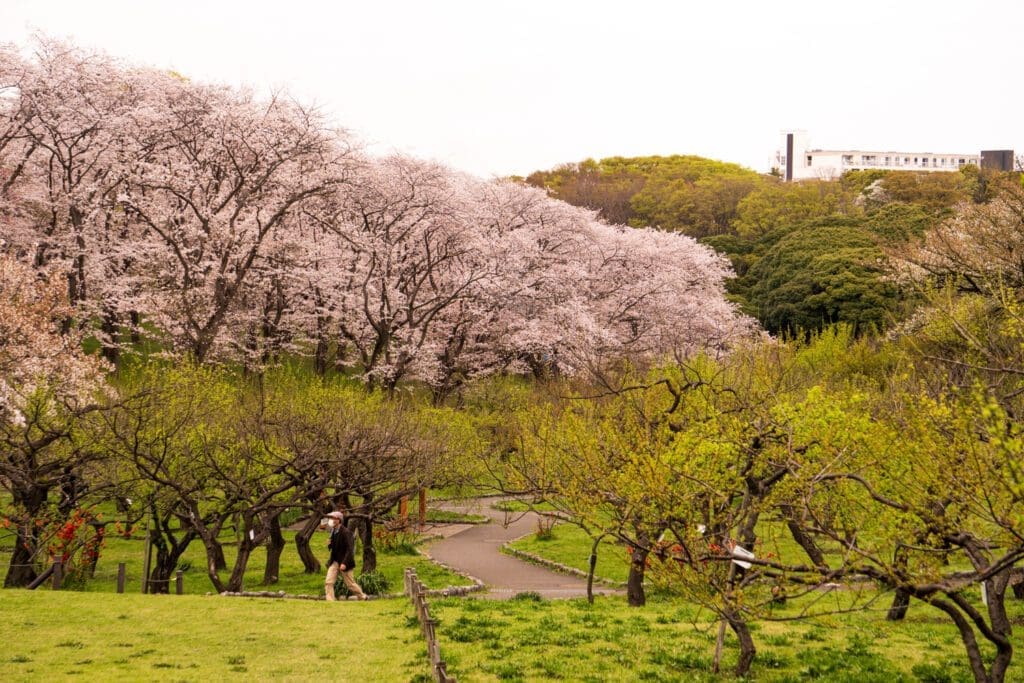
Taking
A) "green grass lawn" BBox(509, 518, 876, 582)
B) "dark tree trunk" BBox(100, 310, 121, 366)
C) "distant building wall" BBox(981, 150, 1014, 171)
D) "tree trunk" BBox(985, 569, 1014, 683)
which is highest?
"distant building wall" BBox(981, 150, 1014, 171)

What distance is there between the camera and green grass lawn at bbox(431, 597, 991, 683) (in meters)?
12.3

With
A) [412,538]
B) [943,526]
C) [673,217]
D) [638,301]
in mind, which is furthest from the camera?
[673,217]

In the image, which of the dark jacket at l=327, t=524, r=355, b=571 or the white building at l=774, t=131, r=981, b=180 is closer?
the dark jacket at l=327, t=524, r=355, b=571

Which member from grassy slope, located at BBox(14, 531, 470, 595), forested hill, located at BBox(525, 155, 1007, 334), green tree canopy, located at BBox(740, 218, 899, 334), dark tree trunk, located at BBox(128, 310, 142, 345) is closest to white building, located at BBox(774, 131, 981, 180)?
forested hill, located at BBox(525, 155, 1007, 334)

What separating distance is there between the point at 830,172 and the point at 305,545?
14103 cm

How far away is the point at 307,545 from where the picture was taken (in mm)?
23703

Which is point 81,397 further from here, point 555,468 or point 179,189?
point 179,189

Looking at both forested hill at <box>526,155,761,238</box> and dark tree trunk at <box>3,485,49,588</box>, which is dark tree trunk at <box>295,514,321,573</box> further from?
forested hill at <box>526,155,761,238</box>

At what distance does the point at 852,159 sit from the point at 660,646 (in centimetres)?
16601

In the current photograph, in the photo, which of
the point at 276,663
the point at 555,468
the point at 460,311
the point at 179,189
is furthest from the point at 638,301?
the point at 276,663

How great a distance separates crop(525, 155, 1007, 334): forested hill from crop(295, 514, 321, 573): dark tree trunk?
24.3 metres

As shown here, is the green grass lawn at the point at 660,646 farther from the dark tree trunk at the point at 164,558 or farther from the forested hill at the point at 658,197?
the forested hill at the point at 658,197

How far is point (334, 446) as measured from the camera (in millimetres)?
21375

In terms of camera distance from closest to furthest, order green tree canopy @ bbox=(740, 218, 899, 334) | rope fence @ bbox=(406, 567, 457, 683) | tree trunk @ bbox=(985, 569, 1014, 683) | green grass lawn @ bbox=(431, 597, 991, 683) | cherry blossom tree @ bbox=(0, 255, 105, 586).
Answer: tree trunk @ bbox=(985, 569, 1014, 683) → rope fence @ bbox=(406, 567, 457, 683) → green grass lawn @ bbox=(431, 597, 991, 683) → cherry blossom tree @ bbox=(0, 255, 105, 586) → green tree canopy @ bbox=(740, 218, 899, 334)
